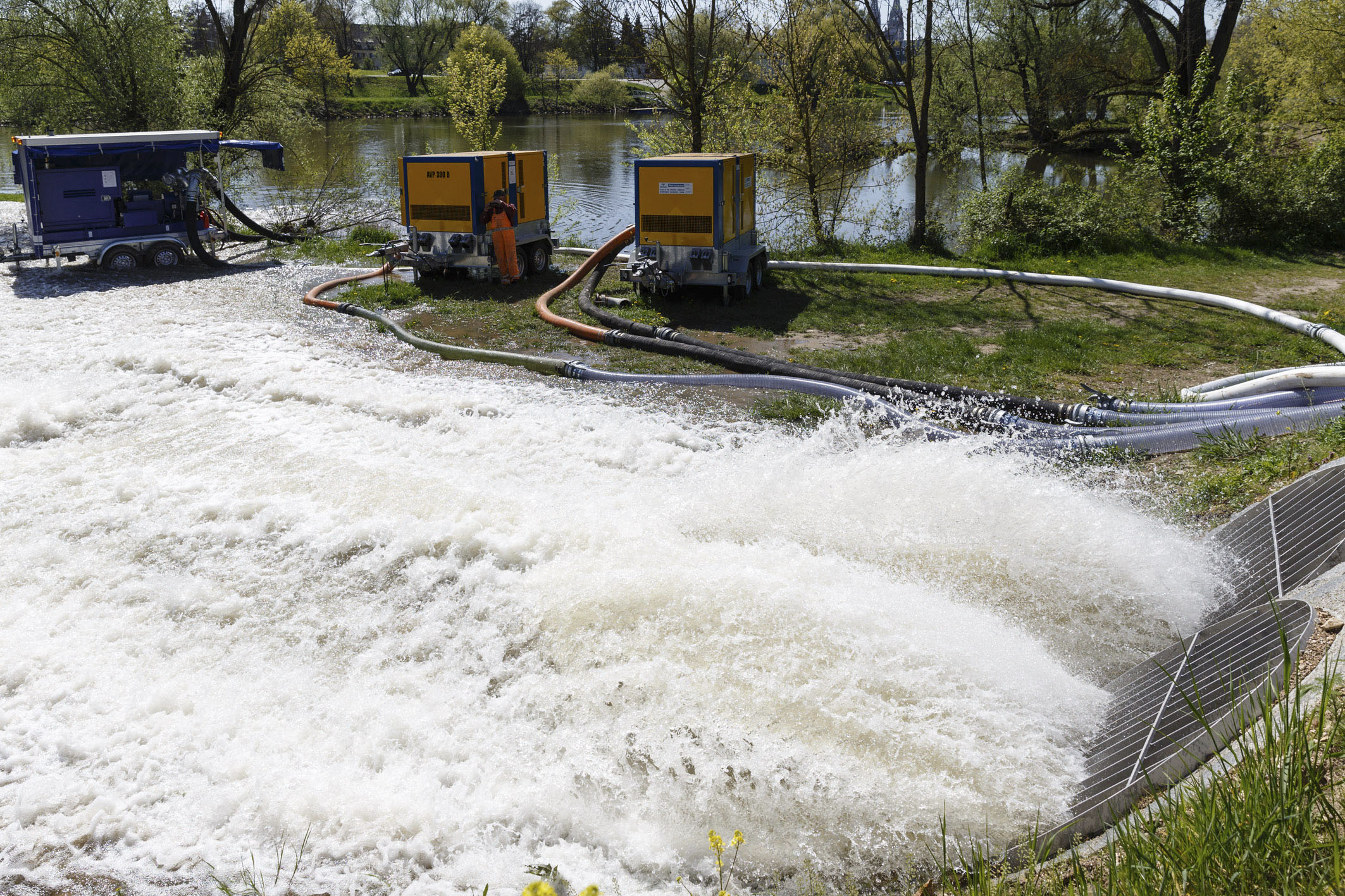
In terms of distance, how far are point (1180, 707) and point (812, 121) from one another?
15.1 metres

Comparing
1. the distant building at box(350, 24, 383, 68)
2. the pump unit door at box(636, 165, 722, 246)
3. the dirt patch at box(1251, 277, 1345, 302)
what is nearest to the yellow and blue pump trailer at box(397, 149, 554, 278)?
the pump unit door at box(636, 165, 722, 246)

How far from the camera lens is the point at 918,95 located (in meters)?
26.0

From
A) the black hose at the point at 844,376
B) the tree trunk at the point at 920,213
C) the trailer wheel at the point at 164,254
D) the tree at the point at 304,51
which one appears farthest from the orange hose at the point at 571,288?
the tree at the point at 304,51

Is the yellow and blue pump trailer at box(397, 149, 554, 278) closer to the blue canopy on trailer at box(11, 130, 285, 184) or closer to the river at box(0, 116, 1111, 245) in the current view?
the river at box(0, 116, 1111, 245)

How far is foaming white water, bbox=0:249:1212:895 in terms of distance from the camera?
370 cm

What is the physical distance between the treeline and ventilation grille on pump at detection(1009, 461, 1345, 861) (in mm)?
11199

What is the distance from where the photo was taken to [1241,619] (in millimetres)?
4363

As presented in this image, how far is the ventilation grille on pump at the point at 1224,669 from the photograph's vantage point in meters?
3.36

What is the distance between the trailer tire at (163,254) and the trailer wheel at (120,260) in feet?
0.87

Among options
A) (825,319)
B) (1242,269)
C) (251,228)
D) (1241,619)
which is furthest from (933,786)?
(251,228)

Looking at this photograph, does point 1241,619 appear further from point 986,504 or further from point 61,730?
point 61,730

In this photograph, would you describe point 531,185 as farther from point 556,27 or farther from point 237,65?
point 556,27

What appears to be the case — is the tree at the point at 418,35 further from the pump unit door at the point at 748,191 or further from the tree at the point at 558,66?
the pump unit door at the point at 748,191

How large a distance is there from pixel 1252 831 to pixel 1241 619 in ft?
7.30
